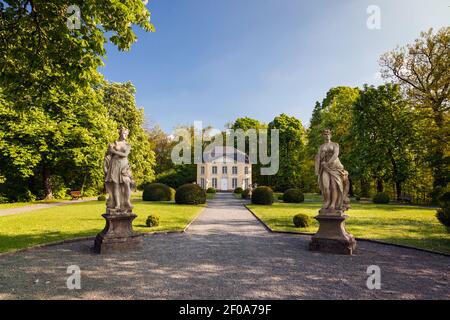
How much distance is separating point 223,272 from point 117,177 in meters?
4.39

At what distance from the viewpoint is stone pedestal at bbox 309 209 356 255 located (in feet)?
26.0

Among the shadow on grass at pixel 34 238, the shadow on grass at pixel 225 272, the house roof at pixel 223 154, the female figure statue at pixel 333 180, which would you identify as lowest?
the shadow on grass at pixel 225 272

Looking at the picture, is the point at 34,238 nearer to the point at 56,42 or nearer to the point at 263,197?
the point at 56,42

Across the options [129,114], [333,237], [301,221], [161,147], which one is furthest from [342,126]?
[161,147]

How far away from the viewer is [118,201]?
8.40 metres

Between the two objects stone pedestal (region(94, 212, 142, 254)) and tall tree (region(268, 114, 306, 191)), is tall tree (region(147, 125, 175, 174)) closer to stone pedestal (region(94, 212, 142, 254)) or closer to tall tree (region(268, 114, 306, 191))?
tall tree (region(268, 114, 306, 191))

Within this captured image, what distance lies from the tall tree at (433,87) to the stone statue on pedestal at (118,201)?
2460 centimetres

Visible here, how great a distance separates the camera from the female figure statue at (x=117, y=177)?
8.31 m

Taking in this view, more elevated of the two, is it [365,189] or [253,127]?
[253,127]

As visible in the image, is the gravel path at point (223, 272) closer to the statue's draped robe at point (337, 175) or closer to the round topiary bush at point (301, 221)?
the statue's draped robe at point (337, 175)

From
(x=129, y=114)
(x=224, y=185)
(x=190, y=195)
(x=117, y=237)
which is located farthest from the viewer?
(x=224, y=185)

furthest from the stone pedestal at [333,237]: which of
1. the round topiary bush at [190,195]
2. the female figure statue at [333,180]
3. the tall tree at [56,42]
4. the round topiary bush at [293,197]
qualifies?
the round topiary bush at [293,197]
